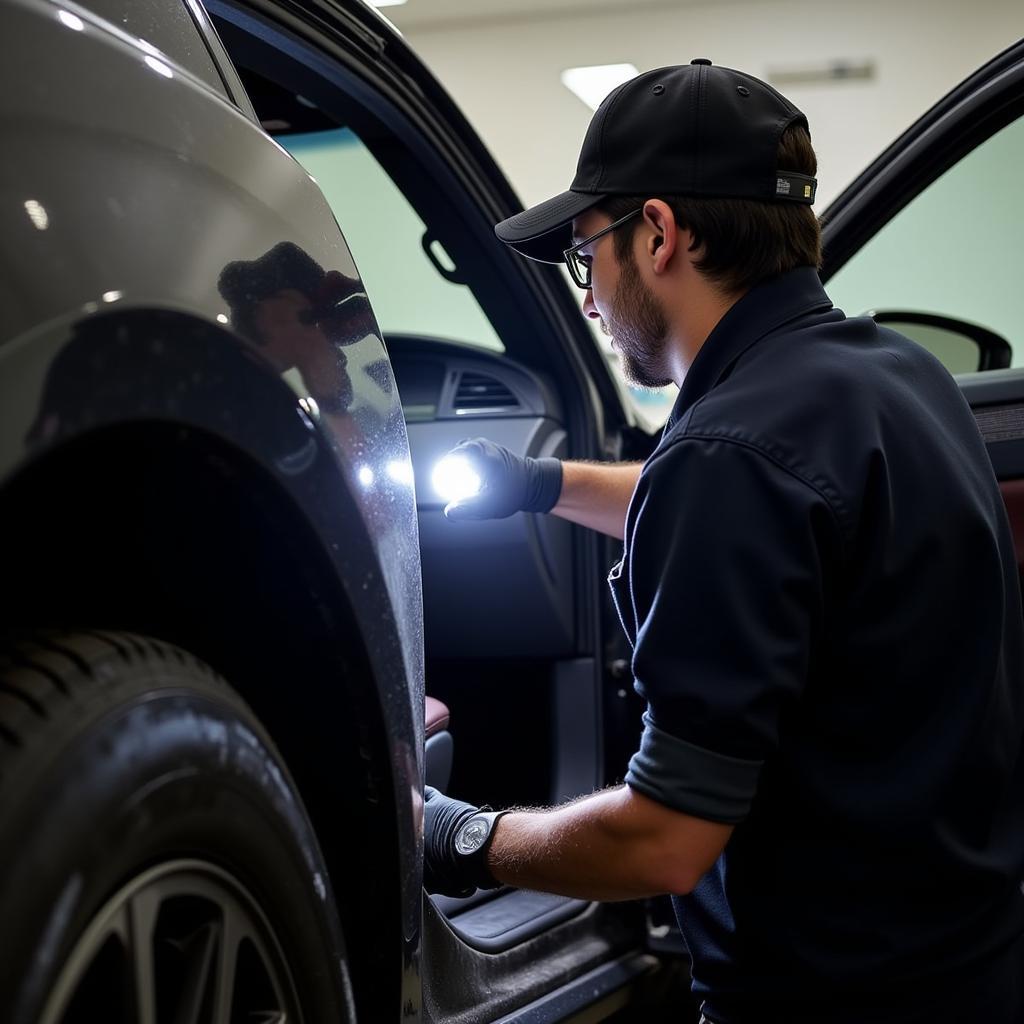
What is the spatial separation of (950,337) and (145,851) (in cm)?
190

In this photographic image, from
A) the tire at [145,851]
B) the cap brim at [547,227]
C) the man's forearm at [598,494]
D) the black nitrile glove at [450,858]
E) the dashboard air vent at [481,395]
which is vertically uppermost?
the cap brim at [547,227]

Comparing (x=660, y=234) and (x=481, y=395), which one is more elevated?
(x=660, y=234)

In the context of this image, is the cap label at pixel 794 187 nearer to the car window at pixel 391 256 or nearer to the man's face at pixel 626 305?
the man's face at pixel 626 305

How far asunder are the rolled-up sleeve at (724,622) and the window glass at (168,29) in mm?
513

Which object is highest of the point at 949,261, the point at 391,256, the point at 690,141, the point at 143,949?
the point at 391,256

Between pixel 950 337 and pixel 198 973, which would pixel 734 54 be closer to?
pixel 950 337

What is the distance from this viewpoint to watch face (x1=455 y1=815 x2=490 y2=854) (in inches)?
53.1

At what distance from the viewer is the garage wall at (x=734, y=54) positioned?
6.96 metres

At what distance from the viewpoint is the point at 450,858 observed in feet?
4.48

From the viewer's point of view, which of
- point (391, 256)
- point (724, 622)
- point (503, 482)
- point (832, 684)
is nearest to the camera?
point (724, 622)

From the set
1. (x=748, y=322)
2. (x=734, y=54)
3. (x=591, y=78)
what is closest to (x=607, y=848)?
(x=748, y=322)

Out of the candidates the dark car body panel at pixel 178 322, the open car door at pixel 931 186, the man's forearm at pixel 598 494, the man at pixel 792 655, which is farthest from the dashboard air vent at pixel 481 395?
the dark car body panel at pixel 178 322

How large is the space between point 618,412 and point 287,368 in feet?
4.67

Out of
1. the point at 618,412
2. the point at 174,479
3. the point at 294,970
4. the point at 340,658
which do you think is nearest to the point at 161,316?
the point at 174,479
